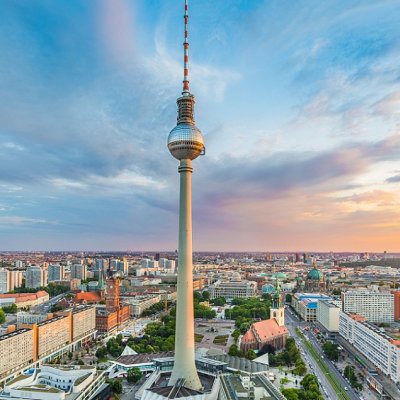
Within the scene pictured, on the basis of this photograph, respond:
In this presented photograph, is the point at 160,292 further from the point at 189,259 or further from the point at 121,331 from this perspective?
the point at 189,259

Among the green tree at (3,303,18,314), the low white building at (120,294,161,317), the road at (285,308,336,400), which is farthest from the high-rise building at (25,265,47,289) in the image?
the road at (285,308,336,400)

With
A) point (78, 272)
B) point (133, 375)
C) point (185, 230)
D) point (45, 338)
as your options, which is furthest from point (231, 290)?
point (185, 230)

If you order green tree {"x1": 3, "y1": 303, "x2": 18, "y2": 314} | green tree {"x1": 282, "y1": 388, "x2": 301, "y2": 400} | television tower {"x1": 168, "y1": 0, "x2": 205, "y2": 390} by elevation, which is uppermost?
television tower {"x1": 168, "y1": 0, "x2": 205, "y2": 390}

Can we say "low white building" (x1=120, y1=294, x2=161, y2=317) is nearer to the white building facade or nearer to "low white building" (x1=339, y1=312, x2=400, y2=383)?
the white building facade

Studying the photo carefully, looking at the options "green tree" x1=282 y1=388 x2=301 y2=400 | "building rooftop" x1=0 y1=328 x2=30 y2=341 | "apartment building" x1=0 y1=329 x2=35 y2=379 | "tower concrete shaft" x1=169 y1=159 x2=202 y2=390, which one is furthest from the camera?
"building rooftop" x1=0 y1=328 x2=30 y2=341

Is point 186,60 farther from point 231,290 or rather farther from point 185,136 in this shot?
point 231,290

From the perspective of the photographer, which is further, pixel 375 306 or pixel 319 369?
pixel 375 306

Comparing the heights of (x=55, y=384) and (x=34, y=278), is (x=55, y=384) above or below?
below

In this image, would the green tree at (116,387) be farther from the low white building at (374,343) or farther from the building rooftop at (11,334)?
the low white building at (374,343)
